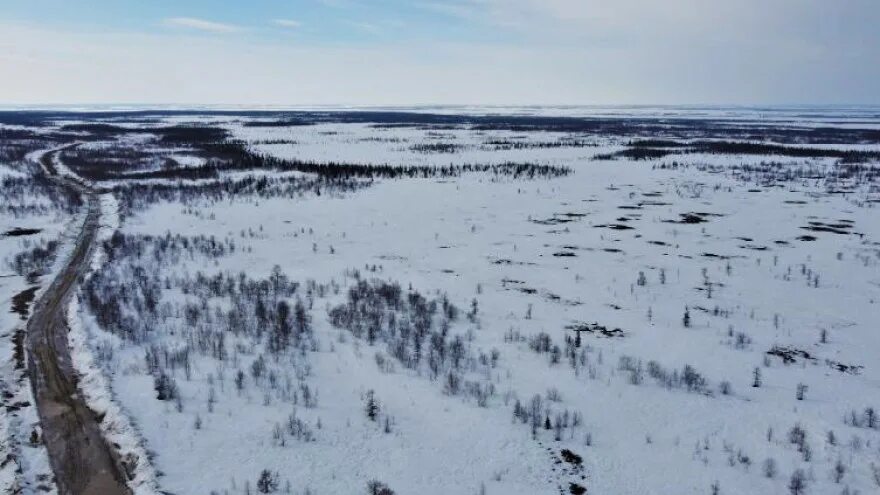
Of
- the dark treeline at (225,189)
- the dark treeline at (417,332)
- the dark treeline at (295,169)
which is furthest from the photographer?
the dark treeline at (295,169)

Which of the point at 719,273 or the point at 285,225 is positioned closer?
the point at 719,273

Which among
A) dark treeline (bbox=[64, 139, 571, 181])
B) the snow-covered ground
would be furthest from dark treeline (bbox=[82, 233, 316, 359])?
dark treeline (bbox=[64, 139, 571, 181])

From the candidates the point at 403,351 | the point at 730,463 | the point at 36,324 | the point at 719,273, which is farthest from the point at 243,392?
the point at 719,273

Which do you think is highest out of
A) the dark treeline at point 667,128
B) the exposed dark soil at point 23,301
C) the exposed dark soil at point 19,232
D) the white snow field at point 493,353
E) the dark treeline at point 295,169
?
the dark treeline at point 667,128

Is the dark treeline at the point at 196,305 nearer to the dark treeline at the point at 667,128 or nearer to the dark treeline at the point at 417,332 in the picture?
the dark treeline at the point at 417,332

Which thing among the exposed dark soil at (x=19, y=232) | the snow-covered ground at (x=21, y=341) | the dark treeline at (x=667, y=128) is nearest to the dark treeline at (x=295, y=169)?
the snow-covered ground at (x=21, y=341)

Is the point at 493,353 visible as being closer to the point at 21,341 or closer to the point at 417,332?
the point at 417,332

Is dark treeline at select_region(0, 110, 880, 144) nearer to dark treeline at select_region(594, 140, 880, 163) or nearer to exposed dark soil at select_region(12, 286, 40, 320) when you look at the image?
dark treeline at select_region(594, 140, 880, 163)

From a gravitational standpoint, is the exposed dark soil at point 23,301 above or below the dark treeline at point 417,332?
above

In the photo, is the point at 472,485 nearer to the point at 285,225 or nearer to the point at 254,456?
the point at 254,456
